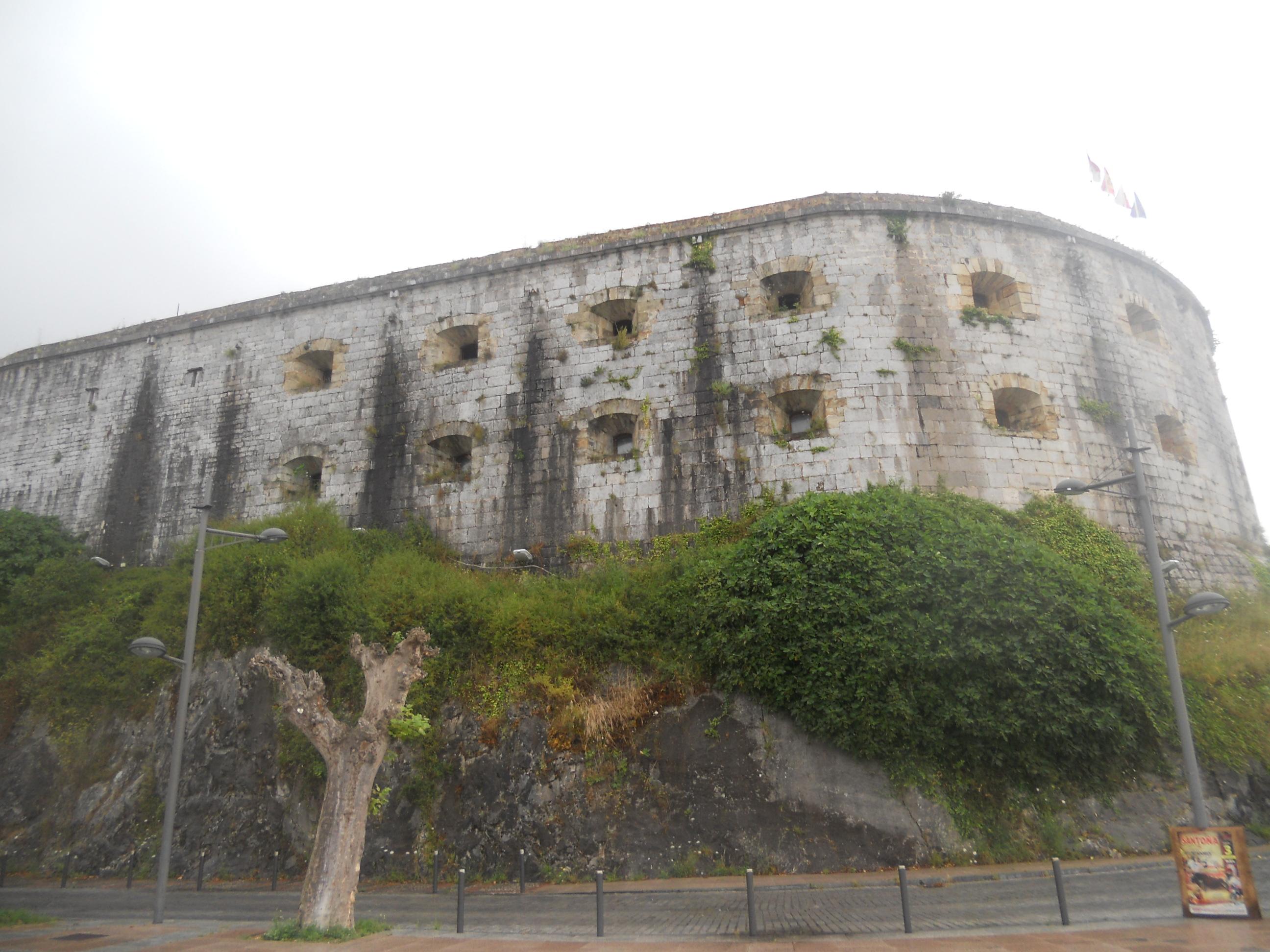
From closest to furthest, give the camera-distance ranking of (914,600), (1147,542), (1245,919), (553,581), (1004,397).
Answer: (1245,919), (1147,542), (914,600), (553,581), (1004,397)

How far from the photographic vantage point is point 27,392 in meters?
24.3

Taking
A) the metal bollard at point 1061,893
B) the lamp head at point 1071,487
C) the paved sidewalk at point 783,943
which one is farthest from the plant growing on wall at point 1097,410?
the metal bollard at point 1061,893

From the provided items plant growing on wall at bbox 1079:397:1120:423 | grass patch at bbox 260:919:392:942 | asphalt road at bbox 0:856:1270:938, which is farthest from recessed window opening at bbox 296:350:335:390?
plant growing on wall at bbox 1079:397:1120:423

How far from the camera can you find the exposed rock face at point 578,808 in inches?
460

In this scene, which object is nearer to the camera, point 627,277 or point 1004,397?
point 1004,397

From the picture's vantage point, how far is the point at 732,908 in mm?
9711

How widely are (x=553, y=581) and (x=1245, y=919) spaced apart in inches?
447

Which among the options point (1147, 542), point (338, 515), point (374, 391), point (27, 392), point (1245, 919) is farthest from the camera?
point (27, 392)

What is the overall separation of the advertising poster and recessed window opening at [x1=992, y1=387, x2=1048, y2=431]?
10305 millimetres

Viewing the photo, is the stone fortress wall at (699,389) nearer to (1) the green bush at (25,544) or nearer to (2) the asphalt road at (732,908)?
(1) the green bush at (25,544)

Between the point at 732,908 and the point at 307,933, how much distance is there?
4578 millimetres

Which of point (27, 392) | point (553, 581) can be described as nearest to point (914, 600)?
point (553, 581)

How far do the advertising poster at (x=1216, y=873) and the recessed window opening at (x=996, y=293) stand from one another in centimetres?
1234

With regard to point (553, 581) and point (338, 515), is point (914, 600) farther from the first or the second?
point (338, 515)
